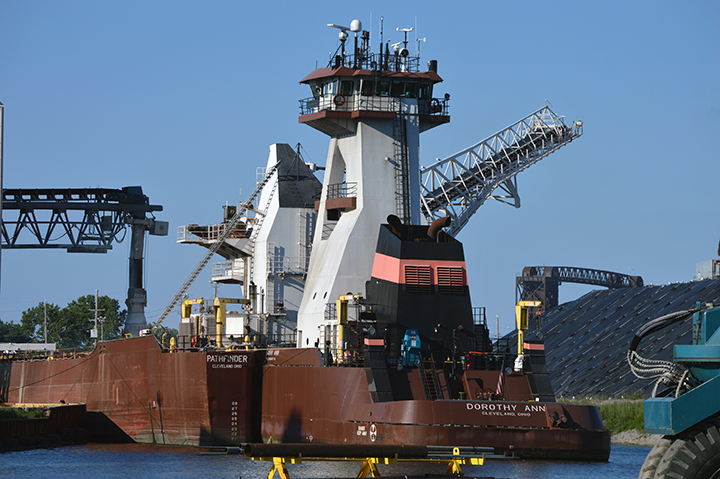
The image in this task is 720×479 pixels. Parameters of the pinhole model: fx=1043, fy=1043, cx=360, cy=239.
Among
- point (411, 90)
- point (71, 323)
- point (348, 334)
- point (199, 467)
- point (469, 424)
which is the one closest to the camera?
point (469, 424)

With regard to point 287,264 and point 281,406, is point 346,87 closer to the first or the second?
point 287,264

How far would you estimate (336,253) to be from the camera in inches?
1727

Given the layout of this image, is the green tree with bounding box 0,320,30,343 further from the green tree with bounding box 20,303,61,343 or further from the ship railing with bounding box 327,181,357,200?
the ship railing with bounding box 327,181,357,200

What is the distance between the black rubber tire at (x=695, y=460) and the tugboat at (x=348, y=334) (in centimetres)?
1866

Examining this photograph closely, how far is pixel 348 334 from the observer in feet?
129

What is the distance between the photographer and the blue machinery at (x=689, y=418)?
43.3 feet

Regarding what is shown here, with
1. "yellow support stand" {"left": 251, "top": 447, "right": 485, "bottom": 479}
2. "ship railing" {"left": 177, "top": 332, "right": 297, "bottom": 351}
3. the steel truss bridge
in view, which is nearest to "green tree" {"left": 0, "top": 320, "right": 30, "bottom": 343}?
the steel truss bridge

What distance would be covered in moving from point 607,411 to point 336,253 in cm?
1766

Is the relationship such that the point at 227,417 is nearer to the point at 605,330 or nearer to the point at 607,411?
the point at 607,411

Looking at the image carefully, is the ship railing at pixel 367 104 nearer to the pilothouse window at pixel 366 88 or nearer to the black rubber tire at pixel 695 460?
the pilothouse window at pixel 366 88

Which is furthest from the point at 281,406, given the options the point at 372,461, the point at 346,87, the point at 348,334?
the point at 372,461

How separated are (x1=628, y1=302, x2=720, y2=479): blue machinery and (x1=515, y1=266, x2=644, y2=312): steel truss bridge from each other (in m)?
91.6

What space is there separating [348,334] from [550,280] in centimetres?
7071

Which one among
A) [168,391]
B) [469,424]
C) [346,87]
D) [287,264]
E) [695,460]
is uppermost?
[346,87]
